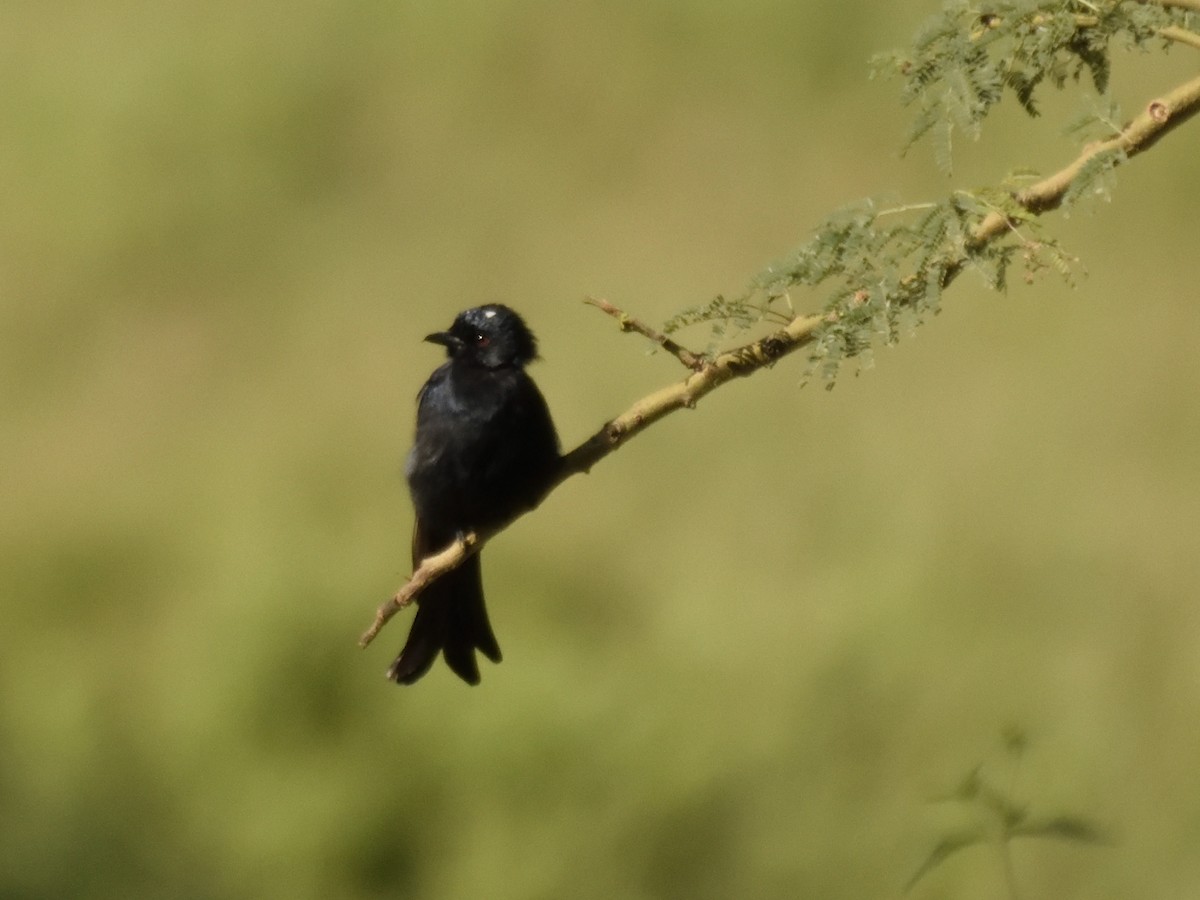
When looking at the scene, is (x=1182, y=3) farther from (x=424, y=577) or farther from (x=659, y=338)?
(x=424, y=577)

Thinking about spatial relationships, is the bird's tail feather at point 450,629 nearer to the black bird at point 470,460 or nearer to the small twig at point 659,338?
the black bird at point 470,460

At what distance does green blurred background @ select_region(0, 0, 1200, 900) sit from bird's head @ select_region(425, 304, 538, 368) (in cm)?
164

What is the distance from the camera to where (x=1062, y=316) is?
9703 mm

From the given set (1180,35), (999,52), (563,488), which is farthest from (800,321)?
(563,488)

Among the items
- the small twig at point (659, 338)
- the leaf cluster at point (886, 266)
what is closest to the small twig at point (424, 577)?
the small twig at point (659, 338)

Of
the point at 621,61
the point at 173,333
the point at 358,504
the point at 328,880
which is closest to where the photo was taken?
the point at 328,880

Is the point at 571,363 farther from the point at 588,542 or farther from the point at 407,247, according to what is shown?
the point at 407,247

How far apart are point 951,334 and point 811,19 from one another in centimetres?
232

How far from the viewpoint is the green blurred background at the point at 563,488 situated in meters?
6.80

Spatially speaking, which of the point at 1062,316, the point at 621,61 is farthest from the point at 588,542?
the point at 621,61

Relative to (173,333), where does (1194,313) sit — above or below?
below

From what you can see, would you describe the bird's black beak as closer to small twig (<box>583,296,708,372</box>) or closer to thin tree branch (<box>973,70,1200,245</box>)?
small twig (<box>583,296,708,372</box>)

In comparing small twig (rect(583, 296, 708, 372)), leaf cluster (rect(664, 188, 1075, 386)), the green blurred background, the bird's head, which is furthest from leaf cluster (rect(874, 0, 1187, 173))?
the green blurred background

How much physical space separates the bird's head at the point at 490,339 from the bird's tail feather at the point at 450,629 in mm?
500
